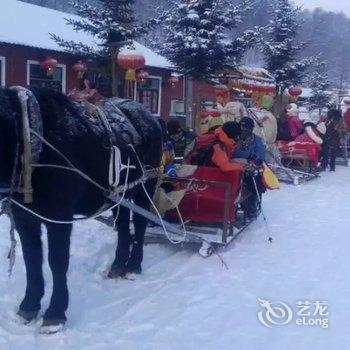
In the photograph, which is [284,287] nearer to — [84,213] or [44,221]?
[84,213]

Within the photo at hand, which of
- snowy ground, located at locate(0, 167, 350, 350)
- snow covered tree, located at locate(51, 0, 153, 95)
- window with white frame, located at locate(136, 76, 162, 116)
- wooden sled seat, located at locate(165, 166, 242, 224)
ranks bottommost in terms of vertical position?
snowy ground, located at locate(0, 167, 350, 350)

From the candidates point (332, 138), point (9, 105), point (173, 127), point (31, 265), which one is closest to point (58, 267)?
point (31, 265)

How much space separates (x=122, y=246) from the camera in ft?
16.3

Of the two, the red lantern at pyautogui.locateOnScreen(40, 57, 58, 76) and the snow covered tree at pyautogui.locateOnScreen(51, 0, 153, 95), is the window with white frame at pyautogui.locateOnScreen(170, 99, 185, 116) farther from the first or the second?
the snow covered tree at pyautogui.locateOnScreen(51, 0, 153, 95)

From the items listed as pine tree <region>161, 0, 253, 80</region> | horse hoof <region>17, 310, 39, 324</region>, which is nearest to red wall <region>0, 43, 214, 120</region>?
pine tree <region>161, 0, 253, 80</region>

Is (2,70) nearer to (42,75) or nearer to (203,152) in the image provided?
(42,75)

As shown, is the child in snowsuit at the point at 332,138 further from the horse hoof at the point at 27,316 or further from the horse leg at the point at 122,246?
the horse hoof at the point at 27,316

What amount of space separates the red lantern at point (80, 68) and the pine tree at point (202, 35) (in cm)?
271

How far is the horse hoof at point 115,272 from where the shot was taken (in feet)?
15.7

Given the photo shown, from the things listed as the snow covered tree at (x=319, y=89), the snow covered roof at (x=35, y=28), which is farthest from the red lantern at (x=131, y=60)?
the snow covered tree at (x=319, y=89)

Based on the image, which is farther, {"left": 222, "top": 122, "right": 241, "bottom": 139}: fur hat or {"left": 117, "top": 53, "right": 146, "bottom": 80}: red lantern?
{"left": 117, "top": 53, "right": 146, "bottom": 80}: red lantern

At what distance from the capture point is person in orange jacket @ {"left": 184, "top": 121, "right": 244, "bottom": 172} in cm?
583

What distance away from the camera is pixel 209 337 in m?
3.69

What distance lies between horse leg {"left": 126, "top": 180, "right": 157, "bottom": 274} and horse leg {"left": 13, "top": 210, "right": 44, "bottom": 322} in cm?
117
